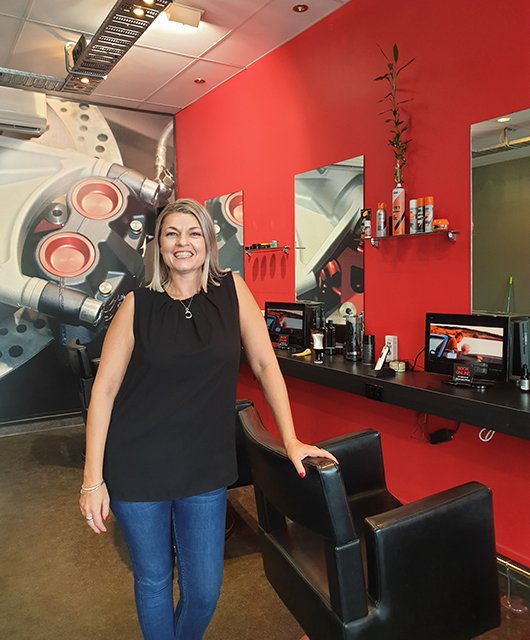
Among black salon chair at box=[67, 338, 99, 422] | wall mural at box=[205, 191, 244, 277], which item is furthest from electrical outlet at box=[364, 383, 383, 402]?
wall mural at box=[205, 191, 244, 277]

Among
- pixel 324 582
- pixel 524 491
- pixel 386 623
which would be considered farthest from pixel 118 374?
pixel 524 491

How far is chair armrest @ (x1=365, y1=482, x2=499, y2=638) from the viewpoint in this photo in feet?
4.62

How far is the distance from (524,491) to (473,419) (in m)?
0.57

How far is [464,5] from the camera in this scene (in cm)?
250

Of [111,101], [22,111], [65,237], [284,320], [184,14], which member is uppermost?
[111,101]

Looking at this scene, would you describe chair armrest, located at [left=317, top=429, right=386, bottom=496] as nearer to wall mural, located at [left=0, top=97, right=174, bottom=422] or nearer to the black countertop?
the black countertop

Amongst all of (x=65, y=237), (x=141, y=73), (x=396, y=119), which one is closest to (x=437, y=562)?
(x=396, y=119)

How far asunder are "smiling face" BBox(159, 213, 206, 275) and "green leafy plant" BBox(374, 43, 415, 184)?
1.65m

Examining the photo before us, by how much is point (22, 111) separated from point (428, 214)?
353 centimetres

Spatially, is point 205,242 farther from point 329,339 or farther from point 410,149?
point 329,339

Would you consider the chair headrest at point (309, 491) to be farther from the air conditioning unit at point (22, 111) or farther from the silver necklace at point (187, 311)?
the air conditioning unit at point (22, 111)

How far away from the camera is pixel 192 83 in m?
4.55

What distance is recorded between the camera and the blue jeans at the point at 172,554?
58.6 inches

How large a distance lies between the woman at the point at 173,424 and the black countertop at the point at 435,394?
37.7 inches
